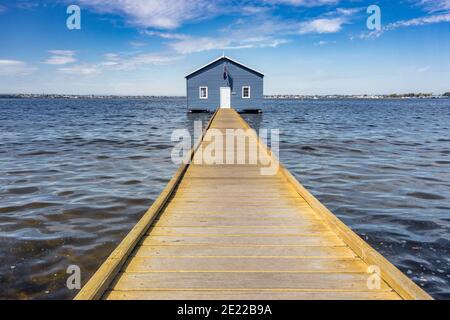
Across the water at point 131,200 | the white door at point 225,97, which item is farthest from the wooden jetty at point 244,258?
the white door at point 225,97

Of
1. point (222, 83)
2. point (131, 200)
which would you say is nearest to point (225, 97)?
point (222, 83)

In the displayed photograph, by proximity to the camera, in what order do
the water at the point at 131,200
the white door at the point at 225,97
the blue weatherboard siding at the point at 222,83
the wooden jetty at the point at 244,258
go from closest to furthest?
the wooden jetty at the point at 244,258 → the water at the point at 131,200 → the blue weatherboard siding at the point at 222,83 → the white door at the point at 225,97

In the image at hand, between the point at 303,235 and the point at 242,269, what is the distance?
1.35 meters

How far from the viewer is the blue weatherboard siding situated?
1451 inches

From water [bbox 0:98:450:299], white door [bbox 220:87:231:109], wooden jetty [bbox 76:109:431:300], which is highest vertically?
white door [bbox 220:87:231:109]

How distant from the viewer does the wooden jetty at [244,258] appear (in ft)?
11.1

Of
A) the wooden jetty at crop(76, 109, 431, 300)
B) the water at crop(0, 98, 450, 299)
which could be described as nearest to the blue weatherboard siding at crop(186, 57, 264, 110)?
the water at crop(0, 98, 450, 299)

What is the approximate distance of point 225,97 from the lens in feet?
124

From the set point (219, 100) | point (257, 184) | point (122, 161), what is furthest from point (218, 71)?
point (257, 184)

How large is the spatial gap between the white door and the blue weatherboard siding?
319 millimetres

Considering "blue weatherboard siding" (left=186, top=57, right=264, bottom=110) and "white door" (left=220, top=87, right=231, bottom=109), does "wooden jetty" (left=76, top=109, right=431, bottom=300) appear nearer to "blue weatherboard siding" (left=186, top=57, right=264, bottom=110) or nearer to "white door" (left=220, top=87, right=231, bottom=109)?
"blue weatherboard siding" (left=186, top=57, right=264, bottom=110)

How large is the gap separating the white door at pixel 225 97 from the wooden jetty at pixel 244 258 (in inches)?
1259

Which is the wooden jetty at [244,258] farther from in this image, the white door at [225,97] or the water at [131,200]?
the white door at [225,97]

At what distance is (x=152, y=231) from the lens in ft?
16.2
